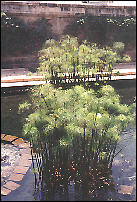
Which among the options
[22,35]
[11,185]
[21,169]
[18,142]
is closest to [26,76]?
[22,35]

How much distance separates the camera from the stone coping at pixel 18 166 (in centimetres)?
743

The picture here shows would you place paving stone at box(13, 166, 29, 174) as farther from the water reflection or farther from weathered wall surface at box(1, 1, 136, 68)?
weathered wall surface at box(1, 1, 136, 68)

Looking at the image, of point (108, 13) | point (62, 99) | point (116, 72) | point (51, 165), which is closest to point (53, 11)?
point (108, 13)

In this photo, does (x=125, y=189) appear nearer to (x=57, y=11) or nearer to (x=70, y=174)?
(x=70, y=174)

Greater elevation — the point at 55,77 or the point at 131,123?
the point at 55,77

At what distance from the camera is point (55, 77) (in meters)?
11.6

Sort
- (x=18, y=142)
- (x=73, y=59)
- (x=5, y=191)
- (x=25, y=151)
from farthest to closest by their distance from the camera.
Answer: (x=73, y=59)
(x=18, y=142)
(x=25, y=151)
(x=5, y=191)

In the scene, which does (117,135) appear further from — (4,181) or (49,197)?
(4,181)

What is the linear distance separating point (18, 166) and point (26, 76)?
21.7ft

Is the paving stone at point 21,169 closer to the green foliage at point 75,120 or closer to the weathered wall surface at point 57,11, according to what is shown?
the green foliage at point 75,120

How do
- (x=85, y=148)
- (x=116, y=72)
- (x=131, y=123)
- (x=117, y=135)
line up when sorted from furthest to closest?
(x=116, y=72), (x=131, y=123), (x=85, y=148), (x=117, y=135)

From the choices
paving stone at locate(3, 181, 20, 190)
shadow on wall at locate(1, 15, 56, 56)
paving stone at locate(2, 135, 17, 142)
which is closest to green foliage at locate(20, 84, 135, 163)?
paving stone at locate(3, 181, 20, 190)

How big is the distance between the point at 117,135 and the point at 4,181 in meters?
3.47

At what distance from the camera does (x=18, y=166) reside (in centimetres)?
815
